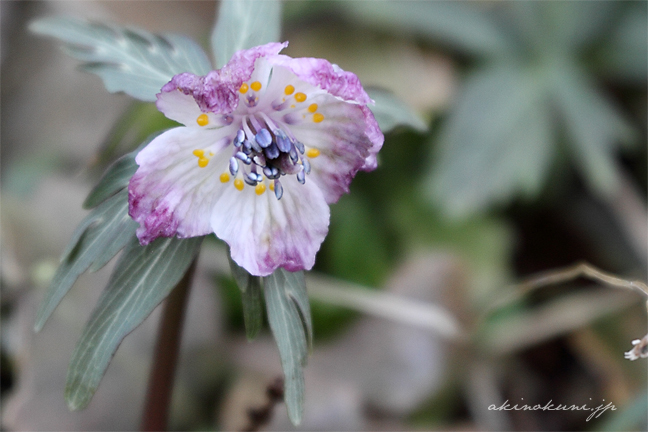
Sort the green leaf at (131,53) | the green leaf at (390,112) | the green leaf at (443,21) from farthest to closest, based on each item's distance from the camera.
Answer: the green leaf at (443,21)
the green leaf at (390,112)
the green leaf at (131,53)

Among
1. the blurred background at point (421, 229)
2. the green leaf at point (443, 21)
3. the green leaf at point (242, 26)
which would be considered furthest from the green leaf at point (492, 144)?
the green leaf at point (242, 26)

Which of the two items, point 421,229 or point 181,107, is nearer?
point 181,107

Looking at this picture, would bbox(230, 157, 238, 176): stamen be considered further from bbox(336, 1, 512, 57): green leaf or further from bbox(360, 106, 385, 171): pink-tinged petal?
bbox(336, 1, 512, 57): green leaf

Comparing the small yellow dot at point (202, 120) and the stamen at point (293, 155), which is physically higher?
the stamen at point (293, 155)

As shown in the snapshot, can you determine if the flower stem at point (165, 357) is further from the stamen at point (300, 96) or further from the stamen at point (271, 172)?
the stamen at point (300, 96)

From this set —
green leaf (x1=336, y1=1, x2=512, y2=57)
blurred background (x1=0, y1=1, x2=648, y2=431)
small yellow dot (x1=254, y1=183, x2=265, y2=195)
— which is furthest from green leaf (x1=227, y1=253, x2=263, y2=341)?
green leaf (x1=336, y1=1, x2=512, y2=57)

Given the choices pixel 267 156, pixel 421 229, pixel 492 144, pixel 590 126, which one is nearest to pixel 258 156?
pixel 267 156

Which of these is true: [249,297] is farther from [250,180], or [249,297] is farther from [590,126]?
[590,126]
